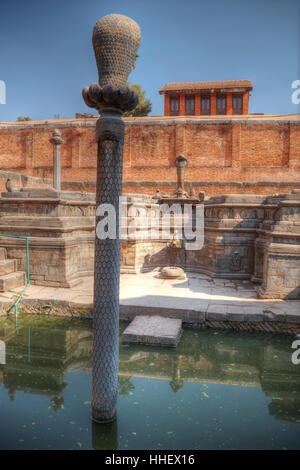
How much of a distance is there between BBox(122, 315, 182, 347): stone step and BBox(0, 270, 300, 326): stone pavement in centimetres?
31

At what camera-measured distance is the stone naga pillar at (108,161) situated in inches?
107

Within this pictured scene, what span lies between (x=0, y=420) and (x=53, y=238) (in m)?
4.45

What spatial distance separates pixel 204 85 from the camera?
24875 millimetres

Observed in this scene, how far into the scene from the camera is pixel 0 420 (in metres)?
3.32

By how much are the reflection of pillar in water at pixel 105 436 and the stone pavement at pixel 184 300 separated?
280 centimetres

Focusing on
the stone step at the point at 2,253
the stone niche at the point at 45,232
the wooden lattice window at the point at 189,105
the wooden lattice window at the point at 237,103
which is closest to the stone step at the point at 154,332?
the stone niche at the point at 45,232

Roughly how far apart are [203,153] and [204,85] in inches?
394

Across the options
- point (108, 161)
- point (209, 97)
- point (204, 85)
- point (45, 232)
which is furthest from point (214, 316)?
point (204, 85)

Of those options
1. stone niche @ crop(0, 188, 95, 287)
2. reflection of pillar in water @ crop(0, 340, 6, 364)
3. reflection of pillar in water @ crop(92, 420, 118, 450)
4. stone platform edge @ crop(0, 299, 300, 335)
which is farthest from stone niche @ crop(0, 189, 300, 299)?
reflection of pillar in water @ crop(92, 420, 118, 450)

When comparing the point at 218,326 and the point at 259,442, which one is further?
the point at 218,326

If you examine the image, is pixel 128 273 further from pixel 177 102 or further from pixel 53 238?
pixel 177 102

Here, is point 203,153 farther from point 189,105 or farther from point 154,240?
point 154,240
